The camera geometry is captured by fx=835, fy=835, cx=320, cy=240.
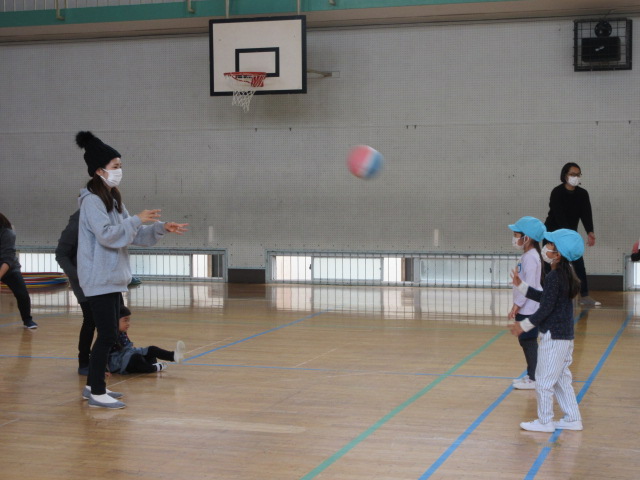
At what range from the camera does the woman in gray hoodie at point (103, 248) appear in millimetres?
5617

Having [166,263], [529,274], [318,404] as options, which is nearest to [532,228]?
[529,274]

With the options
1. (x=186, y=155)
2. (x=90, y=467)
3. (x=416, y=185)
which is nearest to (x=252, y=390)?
(x=90, y=467)

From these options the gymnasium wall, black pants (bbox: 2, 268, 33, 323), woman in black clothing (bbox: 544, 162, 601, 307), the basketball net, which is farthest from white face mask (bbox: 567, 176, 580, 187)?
black pants (bbox: 2, 268, 33, 323)

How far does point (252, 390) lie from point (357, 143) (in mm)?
→ 8756

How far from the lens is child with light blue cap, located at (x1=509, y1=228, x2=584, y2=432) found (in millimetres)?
→ 5016

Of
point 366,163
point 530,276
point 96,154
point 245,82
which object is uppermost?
point 245,82

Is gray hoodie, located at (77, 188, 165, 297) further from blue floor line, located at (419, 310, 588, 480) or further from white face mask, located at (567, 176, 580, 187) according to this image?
white face mask, located at (567, 176, 580, 187)

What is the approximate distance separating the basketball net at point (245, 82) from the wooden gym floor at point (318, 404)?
4516mm

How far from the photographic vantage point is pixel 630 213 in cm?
1348

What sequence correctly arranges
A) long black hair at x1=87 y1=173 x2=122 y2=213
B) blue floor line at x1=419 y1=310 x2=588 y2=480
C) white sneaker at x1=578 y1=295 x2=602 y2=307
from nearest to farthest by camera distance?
blue floor line at x1=419 y1=310 x2=588 y2=480, long black hair at x1=87 y1=173 x2=122 y2=213, white sneaker at x1=578 y1=295 x2=602 y2=307

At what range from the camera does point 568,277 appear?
5102mm

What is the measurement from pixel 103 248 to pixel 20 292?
4422 millimetres

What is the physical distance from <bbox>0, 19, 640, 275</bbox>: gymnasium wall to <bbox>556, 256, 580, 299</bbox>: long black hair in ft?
29.4

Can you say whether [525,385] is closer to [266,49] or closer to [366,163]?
[366,163]
